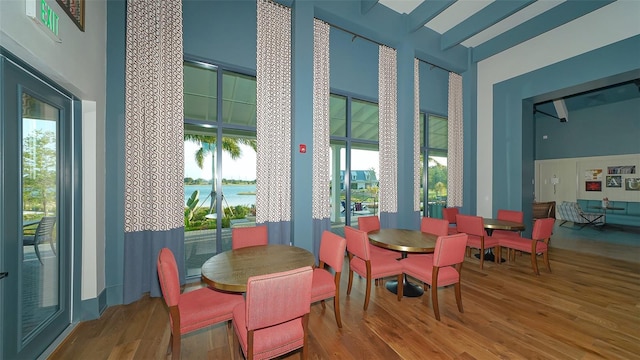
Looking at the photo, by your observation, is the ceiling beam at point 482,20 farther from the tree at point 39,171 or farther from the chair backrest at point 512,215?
the tree at point 39,171

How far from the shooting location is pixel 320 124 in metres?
4.05

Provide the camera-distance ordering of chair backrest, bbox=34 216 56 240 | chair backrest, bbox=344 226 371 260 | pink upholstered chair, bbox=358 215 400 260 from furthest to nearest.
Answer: pink upholstered chair, bbox=358 215 400 260
chair backrest, bbox=344 226 371 260
chair backrest, bbox=34 216 56 240

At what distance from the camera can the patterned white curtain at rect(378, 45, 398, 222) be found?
4.77 meters

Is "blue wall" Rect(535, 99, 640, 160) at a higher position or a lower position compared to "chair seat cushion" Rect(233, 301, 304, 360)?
higher

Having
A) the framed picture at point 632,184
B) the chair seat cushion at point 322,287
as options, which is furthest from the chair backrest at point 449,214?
the framed picture at point 632,184

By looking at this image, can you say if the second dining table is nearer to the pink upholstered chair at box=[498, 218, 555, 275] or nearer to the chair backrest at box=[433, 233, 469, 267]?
the chair backrest at box=[433, 233, 469, 267]

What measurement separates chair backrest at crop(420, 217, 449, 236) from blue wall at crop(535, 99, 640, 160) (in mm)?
9667

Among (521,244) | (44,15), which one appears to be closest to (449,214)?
(521,244)

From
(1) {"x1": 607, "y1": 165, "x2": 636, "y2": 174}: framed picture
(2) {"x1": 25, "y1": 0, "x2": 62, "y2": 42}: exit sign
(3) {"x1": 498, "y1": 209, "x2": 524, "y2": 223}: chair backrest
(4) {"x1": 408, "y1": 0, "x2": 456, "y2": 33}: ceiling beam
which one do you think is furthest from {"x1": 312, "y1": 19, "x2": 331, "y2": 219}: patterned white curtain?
(1) {"x1": 607, "y1": 165, "x2": 636, "y2": 174}: framed picture

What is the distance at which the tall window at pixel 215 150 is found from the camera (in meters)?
3.47

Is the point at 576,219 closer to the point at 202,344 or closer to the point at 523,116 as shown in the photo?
the point at 523,116

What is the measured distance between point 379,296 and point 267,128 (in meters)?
A: 2.92

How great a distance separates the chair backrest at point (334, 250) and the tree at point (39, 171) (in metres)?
2.61

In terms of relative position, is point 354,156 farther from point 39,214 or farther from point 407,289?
point 39,214
